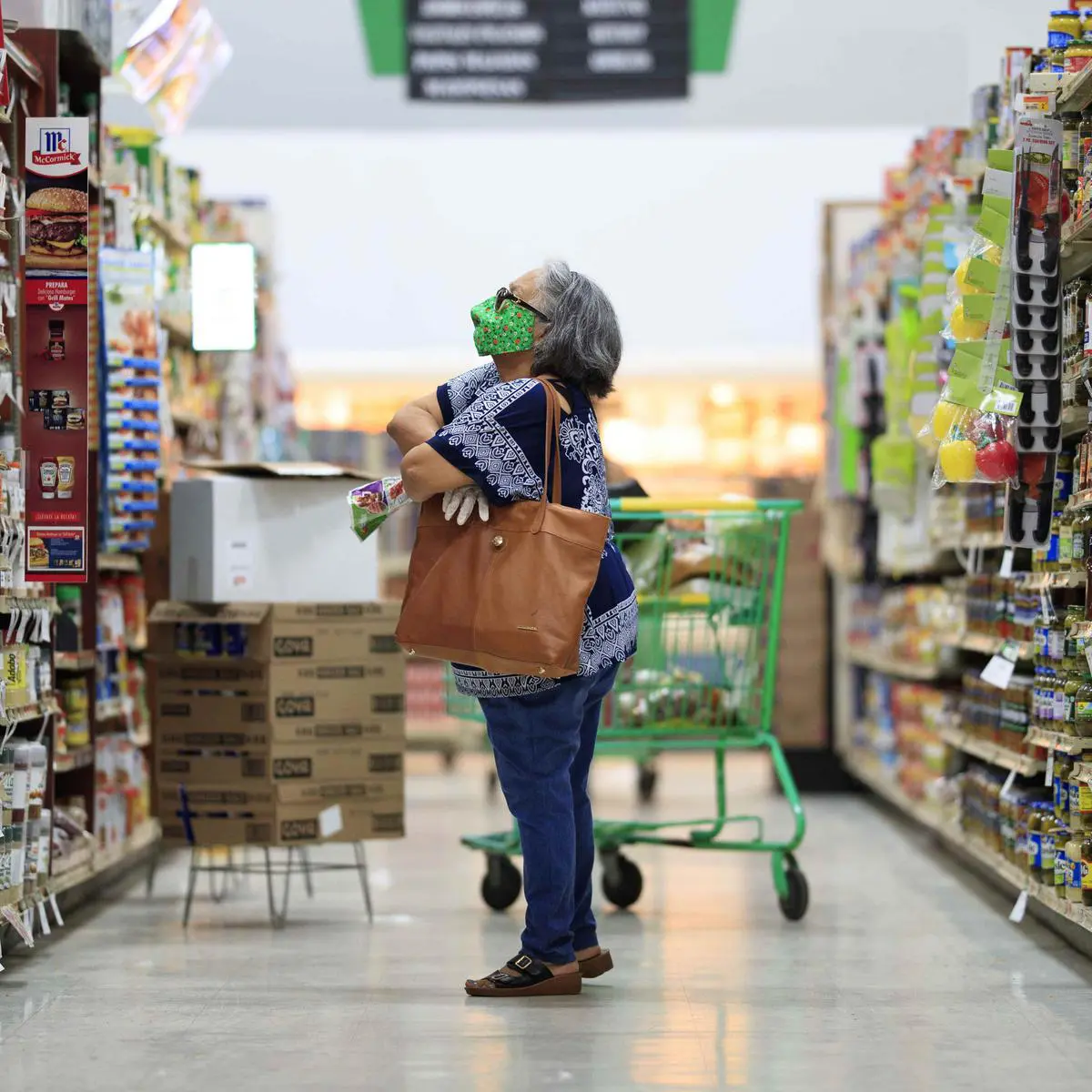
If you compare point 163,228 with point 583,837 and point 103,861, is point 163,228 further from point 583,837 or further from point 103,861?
point 583,837

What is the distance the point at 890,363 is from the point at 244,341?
242 centimetres

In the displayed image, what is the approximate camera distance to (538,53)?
26.3 feet

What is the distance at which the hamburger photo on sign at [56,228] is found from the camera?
396cm

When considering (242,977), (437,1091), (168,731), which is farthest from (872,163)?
(437,1091)

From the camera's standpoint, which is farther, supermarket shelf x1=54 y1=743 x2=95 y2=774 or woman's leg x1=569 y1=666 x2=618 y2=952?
supermarket shelf x1=54 y1=743 x2=95 y2=774

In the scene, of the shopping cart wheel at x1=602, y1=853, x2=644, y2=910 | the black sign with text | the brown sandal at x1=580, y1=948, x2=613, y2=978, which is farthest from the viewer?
the black sign with text

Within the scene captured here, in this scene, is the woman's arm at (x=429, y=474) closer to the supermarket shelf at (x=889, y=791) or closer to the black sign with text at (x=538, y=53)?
the supermarket shelf at (x=889, y=791)

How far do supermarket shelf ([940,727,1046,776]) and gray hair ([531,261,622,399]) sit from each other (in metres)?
1.56

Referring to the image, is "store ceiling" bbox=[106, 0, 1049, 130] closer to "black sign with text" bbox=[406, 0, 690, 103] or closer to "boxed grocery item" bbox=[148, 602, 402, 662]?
"black sign with text" bbox=[406, 0, 690, 103]

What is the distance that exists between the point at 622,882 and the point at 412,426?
180 centimetres

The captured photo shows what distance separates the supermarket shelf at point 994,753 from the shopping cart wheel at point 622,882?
1.04 meters

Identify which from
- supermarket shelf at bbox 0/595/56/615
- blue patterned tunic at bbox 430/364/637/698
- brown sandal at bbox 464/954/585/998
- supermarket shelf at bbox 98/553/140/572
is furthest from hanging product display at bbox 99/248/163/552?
brown sandal at bbox 464/954/585/998

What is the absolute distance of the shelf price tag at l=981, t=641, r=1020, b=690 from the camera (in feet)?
14.7

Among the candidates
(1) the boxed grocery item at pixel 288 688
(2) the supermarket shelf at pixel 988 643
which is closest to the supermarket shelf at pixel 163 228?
(1) the boxed grocery item at pixel 288 688
